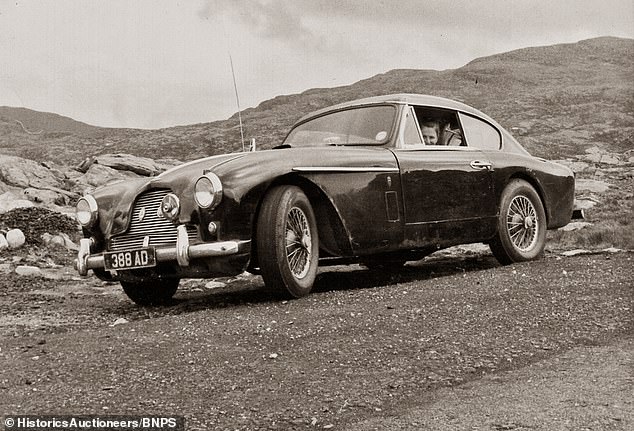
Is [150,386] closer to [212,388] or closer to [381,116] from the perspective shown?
[212,388]

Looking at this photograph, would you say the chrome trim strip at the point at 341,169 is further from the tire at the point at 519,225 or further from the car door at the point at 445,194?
the tire at the point at 519,225

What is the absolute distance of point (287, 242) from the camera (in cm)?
509

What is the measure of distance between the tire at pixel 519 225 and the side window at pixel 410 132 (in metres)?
0.96

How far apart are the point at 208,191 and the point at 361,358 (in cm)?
169

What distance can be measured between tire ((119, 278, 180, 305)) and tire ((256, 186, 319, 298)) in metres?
1.31

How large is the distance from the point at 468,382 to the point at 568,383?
39 centimetres

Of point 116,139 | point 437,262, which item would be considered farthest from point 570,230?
point 116,139

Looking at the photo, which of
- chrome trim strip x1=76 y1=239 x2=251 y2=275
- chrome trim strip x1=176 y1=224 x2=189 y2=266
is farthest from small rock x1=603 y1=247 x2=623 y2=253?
chrome trim strip x1=176 y1=224 x2=189 y2=266

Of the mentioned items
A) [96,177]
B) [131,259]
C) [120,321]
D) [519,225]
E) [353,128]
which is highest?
[353,128]

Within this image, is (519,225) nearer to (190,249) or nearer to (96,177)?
(190,249)

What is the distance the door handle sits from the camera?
645 cm

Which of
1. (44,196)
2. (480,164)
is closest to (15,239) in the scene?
(44,196)

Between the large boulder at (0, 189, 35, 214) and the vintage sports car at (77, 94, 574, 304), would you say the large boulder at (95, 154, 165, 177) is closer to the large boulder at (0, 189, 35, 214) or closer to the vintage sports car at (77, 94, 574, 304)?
the large boulder at (0, 189, 35, 214)

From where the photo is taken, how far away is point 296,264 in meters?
5.20
